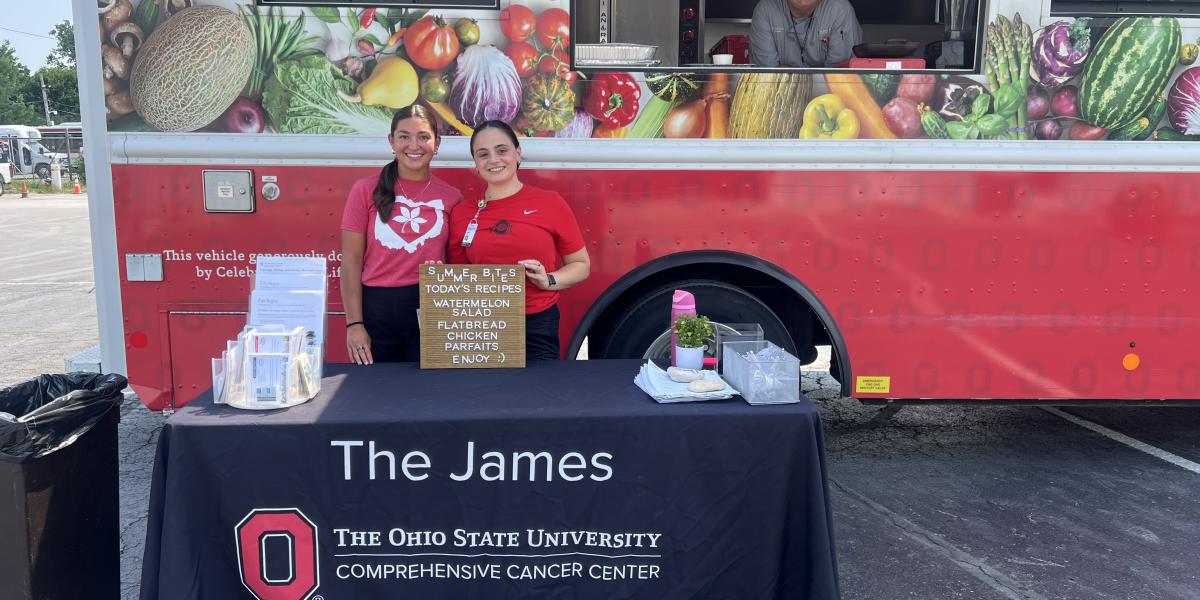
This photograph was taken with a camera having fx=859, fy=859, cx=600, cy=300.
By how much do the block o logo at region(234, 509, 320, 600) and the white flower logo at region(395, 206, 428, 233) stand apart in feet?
3.72

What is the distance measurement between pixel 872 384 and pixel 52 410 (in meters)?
3.13

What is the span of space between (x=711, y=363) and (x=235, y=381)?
4.85ft

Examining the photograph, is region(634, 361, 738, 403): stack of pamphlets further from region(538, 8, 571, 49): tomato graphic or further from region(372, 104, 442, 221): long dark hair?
region(538, 8, 571, 49): tomato graphic

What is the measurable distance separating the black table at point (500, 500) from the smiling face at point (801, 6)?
7.35 feet

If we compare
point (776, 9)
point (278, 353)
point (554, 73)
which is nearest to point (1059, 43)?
point (776, 9)

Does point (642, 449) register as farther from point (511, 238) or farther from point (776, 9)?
point (776, 9)

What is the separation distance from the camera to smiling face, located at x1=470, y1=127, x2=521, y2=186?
3015mm

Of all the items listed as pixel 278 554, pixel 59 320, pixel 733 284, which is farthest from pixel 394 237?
pixel 59 320

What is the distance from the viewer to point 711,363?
286 cm

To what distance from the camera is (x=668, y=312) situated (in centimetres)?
386

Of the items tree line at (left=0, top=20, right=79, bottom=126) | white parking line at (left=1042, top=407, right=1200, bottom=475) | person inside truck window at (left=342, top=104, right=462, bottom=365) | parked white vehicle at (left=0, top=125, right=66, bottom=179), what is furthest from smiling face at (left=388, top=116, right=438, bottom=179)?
tree line at (left=0, top=20, right=79, bottom=126)

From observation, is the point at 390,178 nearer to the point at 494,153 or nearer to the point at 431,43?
the point at 494,153

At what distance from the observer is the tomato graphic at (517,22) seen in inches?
136

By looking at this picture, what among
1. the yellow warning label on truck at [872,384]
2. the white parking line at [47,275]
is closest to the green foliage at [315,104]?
the yellow warning label on truck at [872,384]
